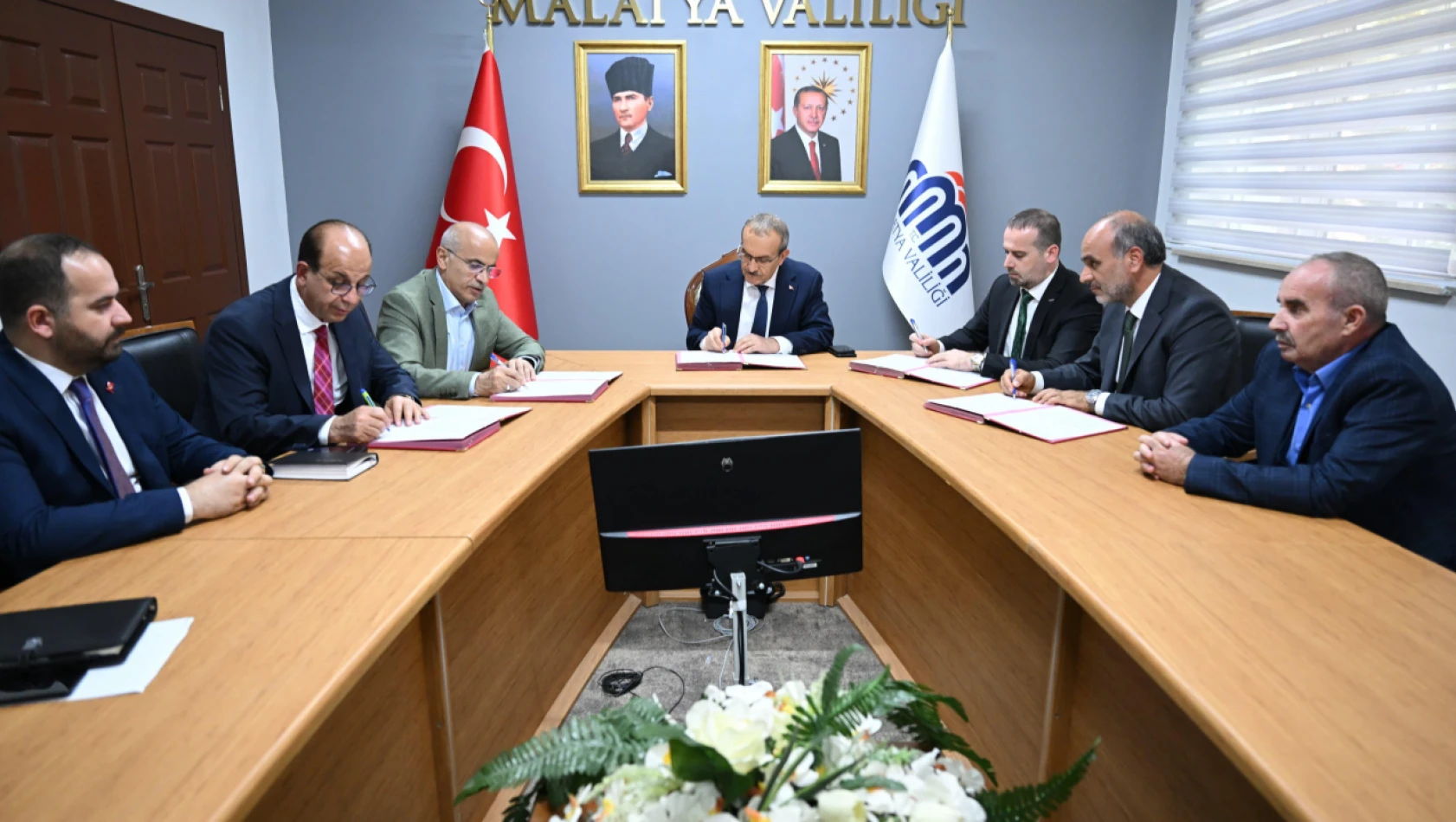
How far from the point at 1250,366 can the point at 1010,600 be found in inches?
50.3

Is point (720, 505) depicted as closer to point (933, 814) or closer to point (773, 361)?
point (933, 814)

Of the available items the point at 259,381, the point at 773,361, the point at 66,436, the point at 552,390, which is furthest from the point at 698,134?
the point at 66,436

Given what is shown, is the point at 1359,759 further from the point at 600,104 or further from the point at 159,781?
the point at 600,104

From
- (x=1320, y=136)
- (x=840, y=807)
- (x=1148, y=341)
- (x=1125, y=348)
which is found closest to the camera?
(x=840, y=807)

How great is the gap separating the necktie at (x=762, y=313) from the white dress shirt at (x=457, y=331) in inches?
44.9

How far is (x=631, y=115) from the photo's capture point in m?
4.13

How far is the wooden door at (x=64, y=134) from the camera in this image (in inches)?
112

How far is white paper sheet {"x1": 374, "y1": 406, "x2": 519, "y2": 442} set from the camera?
6.67ft

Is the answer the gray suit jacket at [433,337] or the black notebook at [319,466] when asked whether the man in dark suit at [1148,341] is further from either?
the black notebook at [319,466]

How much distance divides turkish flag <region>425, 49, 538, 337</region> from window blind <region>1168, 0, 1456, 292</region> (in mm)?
3151

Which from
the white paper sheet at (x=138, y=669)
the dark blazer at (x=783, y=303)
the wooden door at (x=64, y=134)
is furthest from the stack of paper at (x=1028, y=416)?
the wooden door at (x=64, y=134)

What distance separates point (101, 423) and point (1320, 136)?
3791 mm

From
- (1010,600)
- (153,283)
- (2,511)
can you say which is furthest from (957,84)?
(2,511)

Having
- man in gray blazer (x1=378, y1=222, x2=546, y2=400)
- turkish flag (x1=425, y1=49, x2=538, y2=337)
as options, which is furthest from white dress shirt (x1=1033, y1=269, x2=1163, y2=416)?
turkish flag (x1=425, y1=49, x2=538, y2=337)
